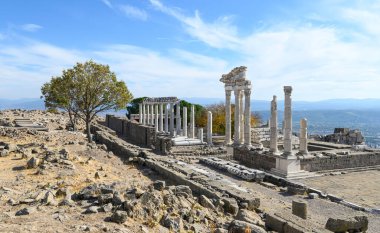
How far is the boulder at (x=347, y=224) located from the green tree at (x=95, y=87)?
23275 mm

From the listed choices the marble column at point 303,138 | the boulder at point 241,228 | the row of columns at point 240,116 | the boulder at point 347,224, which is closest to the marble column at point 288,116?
the marble column at point 303,138

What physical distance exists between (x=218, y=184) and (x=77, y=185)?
6.26 meters

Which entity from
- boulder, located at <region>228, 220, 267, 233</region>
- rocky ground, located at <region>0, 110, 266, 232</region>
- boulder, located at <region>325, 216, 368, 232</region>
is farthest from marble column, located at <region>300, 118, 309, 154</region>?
boulder, located at <region>228, 220, 267, 233</region>

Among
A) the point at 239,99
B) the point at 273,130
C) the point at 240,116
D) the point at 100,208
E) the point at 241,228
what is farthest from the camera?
the point at 240,116

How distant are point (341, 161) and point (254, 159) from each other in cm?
614

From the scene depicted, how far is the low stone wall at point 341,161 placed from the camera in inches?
999

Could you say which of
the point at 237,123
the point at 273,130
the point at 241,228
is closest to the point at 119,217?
the point at 241,228

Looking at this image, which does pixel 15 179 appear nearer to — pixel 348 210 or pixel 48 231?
pixel 48 231

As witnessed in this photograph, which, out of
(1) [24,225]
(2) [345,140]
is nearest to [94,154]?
(1) [24,225]

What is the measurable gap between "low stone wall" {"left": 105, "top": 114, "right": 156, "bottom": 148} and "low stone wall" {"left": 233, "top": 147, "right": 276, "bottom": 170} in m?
10.3

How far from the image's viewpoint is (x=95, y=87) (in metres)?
31.9

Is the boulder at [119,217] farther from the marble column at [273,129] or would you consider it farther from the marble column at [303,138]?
the marble column at [303,138]

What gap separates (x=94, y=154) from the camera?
994 inches

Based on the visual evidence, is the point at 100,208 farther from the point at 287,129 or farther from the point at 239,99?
the point at 239,99
